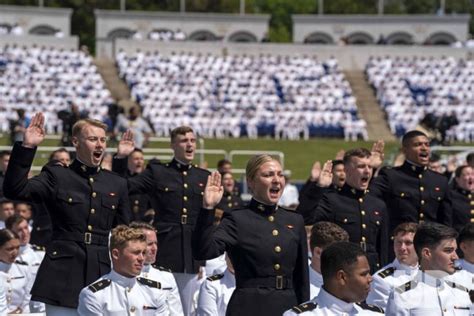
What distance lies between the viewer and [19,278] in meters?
13.6

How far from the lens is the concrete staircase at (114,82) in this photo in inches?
1786

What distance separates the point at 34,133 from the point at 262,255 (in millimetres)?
1873

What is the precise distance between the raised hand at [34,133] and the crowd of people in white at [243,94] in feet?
108

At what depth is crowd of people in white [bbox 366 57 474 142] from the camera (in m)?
45.3

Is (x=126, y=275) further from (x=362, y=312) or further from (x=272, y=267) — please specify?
(x=362, y=312)

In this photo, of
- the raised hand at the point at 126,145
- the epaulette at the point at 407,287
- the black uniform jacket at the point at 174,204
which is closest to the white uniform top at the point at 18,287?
the black uniform jacket at the point at 174,204

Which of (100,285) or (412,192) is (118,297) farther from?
(412,192)

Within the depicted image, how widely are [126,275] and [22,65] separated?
126 ft

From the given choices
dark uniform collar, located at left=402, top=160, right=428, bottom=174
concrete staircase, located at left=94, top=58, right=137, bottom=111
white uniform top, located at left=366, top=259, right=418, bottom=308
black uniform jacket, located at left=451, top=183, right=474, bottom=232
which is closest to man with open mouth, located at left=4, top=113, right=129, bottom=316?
white uniform top, located at left=366, top=259, right=418, bottom=308

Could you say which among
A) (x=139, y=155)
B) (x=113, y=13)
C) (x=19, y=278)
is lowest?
(x=19, y=278)

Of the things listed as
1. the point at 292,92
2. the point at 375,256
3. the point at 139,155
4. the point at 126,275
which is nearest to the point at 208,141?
the point at 292,92

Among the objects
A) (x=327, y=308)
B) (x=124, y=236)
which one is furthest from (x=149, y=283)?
(x=327, y=308)

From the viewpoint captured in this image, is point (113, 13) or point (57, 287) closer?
point (57, 287)

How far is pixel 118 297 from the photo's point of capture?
9.12 meters
